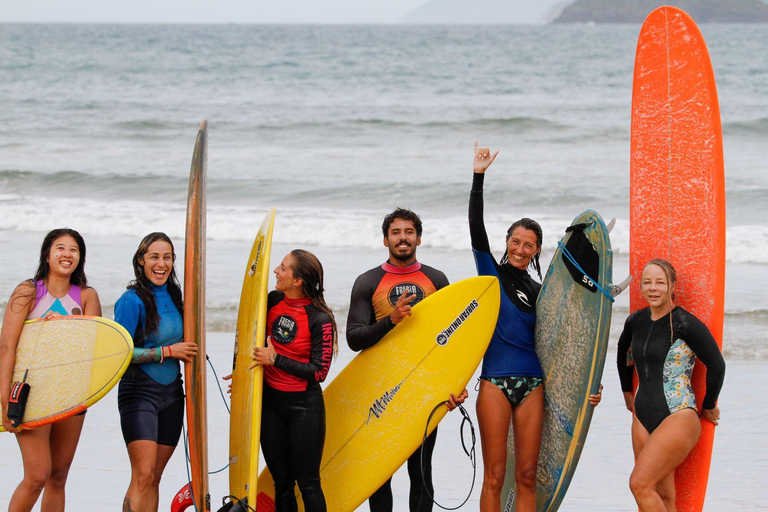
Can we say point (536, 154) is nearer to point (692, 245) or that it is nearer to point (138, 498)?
point (692, 245)

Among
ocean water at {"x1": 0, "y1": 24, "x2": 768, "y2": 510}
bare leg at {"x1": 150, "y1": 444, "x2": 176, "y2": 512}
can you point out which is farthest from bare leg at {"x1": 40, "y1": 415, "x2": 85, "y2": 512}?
ocean water at {"x1": 0, "y1": 24, "x2": 768, "y2": 510}

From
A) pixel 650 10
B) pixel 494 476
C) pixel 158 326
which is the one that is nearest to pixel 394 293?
pixel 494 476

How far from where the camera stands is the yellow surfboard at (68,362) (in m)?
3.18

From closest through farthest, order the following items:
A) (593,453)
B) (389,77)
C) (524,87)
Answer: (593,453) < (524,87) < (389,77)

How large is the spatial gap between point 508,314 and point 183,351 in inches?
50.3

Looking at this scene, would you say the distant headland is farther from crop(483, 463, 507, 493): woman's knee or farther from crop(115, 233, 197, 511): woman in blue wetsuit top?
crop(115, 233, 197, 511): woman in blue wetsuit top

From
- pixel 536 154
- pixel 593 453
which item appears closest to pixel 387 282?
pixel 593 453

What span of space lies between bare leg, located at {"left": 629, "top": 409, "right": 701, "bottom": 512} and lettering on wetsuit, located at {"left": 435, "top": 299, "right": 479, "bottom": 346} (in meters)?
0.84

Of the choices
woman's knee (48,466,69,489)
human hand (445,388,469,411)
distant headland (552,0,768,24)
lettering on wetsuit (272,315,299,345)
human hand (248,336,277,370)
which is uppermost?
distant headland (552,0,768,24)

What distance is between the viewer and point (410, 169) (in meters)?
15.6

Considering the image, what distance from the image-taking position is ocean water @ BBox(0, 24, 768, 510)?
9.34 meters

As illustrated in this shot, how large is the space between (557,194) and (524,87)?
14.8m

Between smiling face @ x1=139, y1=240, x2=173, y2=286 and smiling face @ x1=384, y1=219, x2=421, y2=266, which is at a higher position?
smiling face @ x1=384, y1=219, x2=421, y2=266

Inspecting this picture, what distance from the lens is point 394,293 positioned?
135 inches
